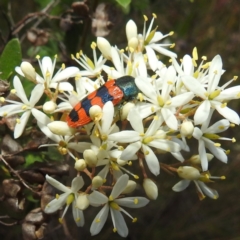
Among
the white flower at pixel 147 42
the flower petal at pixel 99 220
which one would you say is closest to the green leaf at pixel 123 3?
the white flower at pixel 147 42

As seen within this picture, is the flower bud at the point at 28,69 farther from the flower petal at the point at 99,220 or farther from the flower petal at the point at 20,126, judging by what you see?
the flower petal at the point at 99,220

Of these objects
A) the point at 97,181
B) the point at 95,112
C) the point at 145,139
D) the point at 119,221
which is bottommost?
the point at 119,221

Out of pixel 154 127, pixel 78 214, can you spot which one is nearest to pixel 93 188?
pixel 78 214

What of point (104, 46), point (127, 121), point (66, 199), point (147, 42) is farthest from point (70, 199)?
point (147, 42)

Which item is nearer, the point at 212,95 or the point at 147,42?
the point at 212,95

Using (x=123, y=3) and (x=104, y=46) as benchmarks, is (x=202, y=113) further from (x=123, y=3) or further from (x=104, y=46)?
(x=123, y=3)

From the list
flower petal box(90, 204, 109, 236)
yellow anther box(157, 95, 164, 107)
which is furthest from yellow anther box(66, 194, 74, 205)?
yellow anther box(157, 95, 164, 107)

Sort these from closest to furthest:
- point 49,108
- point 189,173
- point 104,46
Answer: point 49,108
point 189,173
point 104,46
